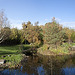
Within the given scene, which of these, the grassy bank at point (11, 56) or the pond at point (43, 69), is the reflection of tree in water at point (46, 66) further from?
the grassy bank at point (11, 56)

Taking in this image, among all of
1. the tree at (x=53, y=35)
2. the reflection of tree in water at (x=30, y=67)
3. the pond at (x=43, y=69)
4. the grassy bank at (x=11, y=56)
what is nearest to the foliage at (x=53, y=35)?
the tree at (x=53, y=35)

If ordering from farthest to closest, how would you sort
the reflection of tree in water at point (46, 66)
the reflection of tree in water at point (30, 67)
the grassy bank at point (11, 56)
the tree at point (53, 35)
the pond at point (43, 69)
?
1. the tree at point (53, 35)
2. the grassy bank at point (11, 56)
3. the reflection of tree in water at point (30, 67)
4. the reflection of tree in water at point (46, 66)
5. the pond at point (43, 69)

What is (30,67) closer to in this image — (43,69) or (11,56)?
(43,69)

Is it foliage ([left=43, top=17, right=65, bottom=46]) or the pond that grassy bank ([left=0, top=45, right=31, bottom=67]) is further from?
foliage ([left=43, top=17, right=65, bottom=46])

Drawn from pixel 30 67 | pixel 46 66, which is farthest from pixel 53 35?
pixel 30 67

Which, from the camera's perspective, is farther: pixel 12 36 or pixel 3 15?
pixel 12 36

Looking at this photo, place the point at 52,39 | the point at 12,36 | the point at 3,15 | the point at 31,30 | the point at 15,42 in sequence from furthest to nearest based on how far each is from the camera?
the point at 15,42 → the point at 12,36 → the point at 31,30 → the point at 52,39 → the point at 3,15

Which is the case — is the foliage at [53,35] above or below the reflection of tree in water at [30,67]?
above

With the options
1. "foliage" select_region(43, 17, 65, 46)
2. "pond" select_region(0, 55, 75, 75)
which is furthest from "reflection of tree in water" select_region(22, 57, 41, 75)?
"foliage" select_region(43, 17, 65, 46)

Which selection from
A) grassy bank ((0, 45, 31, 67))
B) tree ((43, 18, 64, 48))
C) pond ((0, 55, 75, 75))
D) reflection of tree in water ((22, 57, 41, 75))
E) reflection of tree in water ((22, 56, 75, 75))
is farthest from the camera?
tree ((43, 18, 64, 48))

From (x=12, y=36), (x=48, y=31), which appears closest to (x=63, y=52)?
(x=48, y=31)

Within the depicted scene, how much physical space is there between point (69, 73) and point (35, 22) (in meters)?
24.9

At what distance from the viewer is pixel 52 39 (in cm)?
3048

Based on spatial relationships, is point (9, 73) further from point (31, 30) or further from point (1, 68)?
point (31, 30)
